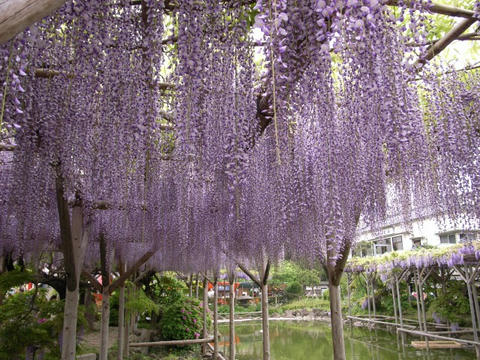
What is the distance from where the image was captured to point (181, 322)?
406 inches

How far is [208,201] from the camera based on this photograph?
16.4 ft

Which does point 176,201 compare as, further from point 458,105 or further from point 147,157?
point 458,105

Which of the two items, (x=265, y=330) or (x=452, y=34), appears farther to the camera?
(x=265, y=330)

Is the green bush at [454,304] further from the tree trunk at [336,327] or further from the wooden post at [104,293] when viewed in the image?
the wooden post at [104,293]

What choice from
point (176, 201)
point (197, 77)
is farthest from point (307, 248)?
point (197, 77)

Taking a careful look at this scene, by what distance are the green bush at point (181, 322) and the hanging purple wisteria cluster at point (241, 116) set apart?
6096 mm

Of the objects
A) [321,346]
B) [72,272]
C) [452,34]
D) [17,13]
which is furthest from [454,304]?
[17,13]

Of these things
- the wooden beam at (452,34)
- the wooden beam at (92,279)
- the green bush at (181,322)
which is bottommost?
the green bush at (181,322)

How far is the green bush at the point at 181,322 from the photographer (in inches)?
401

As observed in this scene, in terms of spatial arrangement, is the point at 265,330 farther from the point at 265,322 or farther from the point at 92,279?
the point at 92,279

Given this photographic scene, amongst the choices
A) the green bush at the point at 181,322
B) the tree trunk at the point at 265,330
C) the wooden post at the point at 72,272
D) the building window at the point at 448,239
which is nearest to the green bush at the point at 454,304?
the building window at the point at 448,239

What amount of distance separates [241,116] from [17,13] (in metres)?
1.56

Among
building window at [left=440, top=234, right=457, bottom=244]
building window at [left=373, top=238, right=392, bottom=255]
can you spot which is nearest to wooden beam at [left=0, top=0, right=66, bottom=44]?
building window at [left=440, top=234, right=457, bottom=244]

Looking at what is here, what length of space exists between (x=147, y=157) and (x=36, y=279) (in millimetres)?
3508
